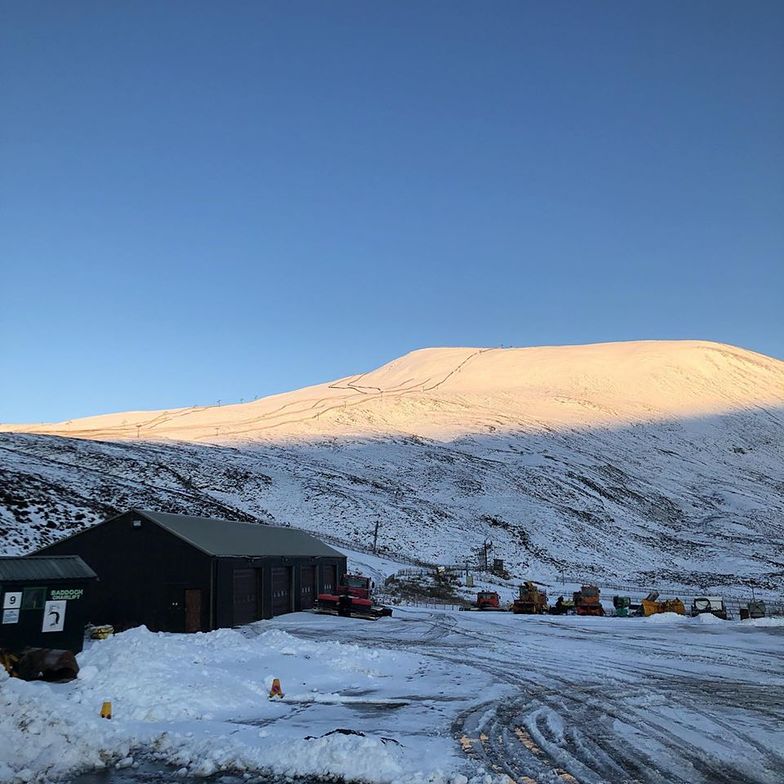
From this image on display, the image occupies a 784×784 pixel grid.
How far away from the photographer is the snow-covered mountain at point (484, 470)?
65438 millimetres

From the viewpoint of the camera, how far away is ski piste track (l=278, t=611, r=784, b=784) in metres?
12.2

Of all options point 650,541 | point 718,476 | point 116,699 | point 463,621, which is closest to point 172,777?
point 116,699

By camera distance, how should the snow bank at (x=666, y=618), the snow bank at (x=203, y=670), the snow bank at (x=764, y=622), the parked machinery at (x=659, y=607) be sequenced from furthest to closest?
the parked machinery at (x=659, y=607) → the snow bank at (x=666, y=618) → the snow bank at (x=764, y=622) → the snow bank at (x=203, y=670)

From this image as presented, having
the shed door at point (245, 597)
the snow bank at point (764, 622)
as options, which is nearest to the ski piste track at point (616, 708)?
the shed door at point (245, 597)

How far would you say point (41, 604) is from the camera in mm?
20406

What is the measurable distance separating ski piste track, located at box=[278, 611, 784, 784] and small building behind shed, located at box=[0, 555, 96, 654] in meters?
11.1

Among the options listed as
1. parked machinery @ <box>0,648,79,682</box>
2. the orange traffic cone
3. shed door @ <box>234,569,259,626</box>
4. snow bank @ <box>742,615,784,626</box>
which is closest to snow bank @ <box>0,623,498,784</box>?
the orange traffic cone

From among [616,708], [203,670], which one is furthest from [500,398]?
[616,708]

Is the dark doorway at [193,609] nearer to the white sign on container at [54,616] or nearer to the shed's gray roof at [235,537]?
the shed's gray roof at [235,537]

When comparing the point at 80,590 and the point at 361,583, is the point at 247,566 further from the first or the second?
the point at 80,590

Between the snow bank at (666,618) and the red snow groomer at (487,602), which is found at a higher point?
the red snow groomer at (487,602)

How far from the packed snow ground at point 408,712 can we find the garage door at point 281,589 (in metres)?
11.5

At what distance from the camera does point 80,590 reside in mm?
21484

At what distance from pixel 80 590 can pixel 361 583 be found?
2486 cm
